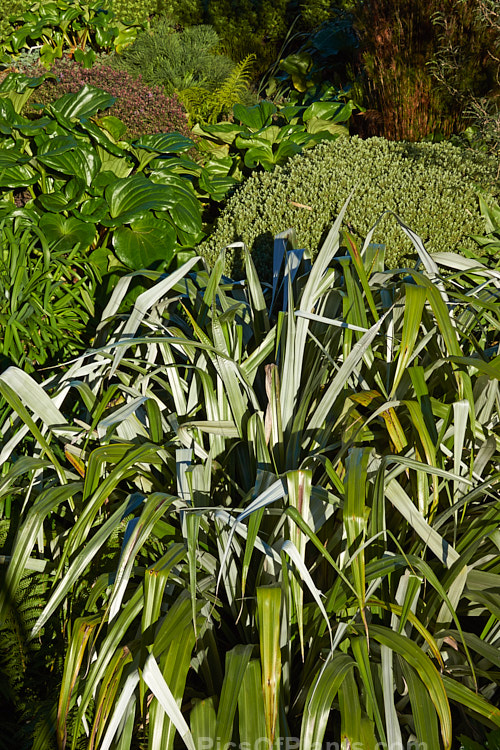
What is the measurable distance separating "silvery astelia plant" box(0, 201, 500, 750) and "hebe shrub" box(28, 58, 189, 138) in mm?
2360

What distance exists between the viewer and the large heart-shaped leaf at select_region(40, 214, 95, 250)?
9.41 feet

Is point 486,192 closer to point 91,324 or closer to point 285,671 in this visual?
point 91,324

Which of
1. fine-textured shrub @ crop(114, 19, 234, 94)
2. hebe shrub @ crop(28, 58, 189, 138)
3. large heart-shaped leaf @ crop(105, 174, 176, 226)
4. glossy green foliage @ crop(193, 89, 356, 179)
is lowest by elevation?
large heart-shaped leaf @ crop(105, 174, 176, 226)

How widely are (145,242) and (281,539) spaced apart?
186 cm

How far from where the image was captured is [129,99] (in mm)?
4008

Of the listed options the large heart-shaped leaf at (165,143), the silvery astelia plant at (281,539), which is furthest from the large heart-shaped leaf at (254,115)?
the silvery astelia plant at (281,539)

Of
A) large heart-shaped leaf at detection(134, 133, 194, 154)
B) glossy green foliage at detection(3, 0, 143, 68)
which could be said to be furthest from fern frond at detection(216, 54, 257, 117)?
large heart-shaped leaf at detection(134, 133, 194, 154)

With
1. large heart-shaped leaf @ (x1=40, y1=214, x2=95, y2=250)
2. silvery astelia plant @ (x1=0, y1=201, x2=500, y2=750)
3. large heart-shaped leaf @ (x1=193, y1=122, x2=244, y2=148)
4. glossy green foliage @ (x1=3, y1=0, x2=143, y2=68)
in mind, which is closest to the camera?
silvery astelia plant @ (x1=0, y1=201, x2=500, y2=750)

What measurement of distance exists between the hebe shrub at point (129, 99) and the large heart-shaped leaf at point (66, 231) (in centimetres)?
123

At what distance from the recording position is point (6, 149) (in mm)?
3055

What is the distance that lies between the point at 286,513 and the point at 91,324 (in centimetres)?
187

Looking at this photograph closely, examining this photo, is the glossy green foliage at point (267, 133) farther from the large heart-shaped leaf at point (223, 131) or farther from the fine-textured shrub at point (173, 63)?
the fine-textured shrub at point (173, 63)

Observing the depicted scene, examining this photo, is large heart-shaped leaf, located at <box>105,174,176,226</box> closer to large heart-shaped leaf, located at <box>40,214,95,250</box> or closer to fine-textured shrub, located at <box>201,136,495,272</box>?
large heart-shaped leaf, located at <box>40,214,95,250</box>

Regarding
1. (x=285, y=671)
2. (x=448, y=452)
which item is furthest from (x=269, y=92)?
(x=285, y=671)
